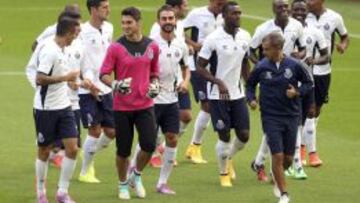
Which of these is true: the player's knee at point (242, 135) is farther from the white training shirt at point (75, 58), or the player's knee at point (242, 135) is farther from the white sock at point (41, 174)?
the white sock at point (41, 174)

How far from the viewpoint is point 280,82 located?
45.8 ft

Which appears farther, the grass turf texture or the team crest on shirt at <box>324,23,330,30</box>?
the team crest on shirt at <box>324,23,330,30</box>

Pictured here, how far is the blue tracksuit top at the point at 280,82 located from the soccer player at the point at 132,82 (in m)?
1.29

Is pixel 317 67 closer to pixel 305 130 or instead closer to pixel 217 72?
pixel 305 130

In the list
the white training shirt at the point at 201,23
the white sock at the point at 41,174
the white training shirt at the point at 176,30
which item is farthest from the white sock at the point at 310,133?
the white sock at the point at 41,174

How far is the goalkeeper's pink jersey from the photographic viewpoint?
14.0 meters

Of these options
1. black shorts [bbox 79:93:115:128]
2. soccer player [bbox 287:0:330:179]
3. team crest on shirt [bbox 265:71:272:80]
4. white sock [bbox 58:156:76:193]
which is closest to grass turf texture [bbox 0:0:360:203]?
white sock [bbox 58:156:76:193]

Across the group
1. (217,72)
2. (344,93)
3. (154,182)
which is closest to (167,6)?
(217,72)

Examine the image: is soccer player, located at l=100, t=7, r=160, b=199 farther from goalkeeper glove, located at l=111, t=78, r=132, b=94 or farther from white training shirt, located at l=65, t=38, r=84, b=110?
white training shirt, located at l=65, t=38, r=84, b=110

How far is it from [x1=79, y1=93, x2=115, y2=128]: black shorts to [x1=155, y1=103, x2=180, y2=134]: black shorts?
1002mm

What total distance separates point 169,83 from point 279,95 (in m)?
1.95

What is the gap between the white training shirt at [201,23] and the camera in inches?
707

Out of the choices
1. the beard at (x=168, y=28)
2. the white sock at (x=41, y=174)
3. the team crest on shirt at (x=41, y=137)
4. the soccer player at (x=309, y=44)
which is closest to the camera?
the team crest on shirt at (x=41, y=137)

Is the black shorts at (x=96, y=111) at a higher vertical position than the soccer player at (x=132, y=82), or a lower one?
lower
